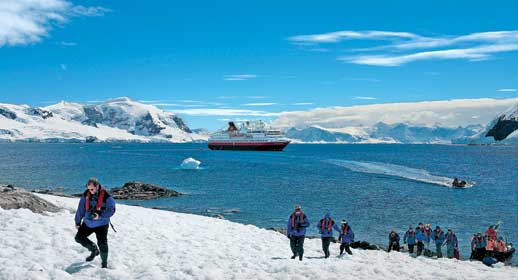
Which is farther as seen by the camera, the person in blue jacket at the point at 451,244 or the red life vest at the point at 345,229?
the person in blue jacket at the point at 451,244

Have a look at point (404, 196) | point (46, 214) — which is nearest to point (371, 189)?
point (404, 196)

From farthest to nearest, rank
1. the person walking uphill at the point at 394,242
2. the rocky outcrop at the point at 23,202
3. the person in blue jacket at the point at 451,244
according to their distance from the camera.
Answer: the person walking uphill at the point at 394,242
the person in blue jacket at the point at 451,244
the rocky outcrop at the point at 23,202

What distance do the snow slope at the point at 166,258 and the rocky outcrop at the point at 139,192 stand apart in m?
33.3

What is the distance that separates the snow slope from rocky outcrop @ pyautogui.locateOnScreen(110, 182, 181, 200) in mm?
33300

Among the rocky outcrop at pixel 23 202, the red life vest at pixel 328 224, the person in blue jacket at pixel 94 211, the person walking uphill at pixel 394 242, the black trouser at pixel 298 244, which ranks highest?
the person in blue jacket at pixel 94 211

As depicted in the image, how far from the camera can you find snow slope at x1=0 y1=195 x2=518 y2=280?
12445 mm

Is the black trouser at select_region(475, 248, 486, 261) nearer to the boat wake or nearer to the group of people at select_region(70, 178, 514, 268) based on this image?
the group of people at select_region(70, 178, 514, 268)

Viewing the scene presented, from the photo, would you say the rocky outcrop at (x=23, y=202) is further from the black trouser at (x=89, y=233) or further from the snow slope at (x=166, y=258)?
the black trouser at (x=89, y=233)

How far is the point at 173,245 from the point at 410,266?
8.98m

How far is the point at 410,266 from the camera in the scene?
17.9m

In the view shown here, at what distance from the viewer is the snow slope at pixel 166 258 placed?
12.4 metres

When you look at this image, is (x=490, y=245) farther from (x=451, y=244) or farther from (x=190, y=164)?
(x=190, y=164)

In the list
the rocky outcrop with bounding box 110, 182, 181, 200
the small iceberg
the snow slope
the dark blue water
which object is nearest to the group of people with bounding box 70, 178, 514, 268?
the snow slope

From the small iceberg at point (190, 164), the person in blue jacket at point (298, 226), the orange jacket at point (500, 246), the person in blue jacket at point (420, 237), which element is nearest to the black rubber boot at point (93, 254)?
the person in blue jacket at point (298, 226)
